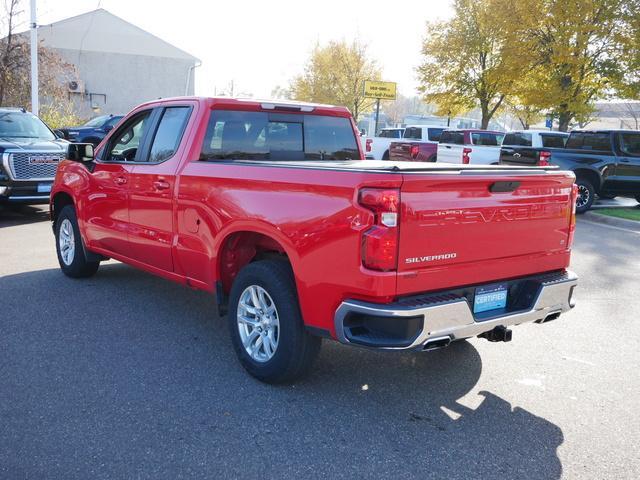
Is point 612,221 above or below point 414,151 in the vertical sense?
below

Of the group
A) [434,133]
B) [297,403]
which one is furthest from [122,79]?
[297,403]

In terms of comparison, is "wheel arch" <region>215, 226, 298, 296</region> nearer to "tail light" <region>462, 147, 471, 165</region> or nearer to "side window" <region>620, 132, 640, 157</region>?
"side window" <region>620, 132, 640, 157</region>

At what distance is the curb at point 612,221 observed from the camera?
11.8m

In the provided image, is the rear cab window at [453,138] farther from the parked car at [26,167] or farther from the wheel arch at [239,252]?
the wheel arch at [239,252]

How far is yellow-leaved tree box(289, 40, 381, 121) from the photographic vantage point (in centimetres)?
4288

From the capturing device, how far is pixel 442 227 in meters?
3.43

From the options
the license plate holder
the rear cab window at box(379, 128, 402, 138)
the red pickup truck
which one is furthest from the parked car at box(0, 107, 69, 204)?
the rear cab window at box(379, 128, 402, 138)

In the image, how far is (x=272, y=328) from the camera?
4066 mm

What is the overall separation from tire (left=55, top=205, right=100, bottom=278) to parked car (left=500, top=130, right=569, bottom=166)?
34.0ft

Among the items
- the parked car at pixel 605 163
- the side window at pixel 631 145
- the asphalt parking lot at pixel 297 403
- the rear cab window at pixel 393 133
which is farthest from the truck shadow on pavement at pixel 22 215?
the rear cab window at pixel 393 133

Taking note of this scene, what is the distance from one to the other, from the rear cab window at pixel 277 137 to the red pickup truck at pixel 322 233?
0.04 ft

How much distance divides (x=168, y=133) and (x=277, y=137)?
36.1 inches

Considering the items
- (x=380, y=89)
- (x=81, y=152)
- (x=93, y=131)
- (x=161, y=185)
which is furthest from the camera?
(x=380, y=89)

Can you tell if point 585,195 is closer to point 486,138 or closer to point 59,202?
point 486,138
